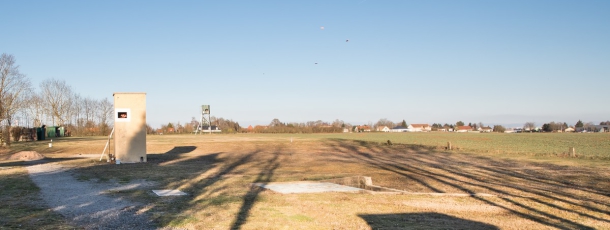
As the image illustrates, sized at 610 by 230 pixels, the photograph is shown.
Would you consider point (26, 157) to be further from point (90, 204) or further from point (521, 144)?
point (521, 144)

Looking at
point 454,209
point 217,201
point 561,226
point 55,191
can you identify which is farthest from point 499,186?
point 55,191

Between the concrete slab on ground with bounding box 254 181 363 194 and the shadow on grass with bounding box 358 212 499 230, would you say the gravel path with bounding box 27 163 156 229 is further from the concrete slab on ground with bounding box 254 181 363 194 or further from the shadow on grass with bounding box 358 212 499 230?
the shadow on grass with bounding box 358 212 499 230

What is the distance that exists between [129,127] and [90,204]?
1287 cm

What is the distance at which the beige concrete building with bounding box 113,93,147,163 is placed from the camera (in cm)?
2130

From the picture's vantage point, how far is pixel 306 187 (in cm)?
1221

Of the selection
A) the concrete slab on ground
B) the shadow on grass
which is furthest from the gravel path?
the shadow on grass

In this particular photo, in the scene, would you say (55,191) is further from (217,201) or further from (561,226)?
(561,226)

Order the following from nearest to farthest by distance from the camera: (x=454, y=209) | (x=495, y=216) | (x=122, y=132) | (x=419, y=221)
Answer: (x=419, y=221) < (x=495, y=216) < (x=454, y=209) < (x=122, y=132)

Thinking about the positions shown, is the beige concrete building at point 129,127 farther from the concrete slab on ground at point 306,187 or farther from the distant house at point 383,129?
the distant house at point 383,129

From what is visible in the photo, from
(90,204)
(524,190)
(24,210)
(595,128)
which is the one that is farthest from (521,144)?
(595,128)

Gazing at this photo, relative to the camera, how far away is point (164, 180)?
14.1 metres

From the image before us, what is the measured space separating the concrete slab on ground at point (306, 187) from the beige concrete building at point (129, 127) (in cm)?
1039

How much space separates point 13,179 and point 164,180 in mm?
4065

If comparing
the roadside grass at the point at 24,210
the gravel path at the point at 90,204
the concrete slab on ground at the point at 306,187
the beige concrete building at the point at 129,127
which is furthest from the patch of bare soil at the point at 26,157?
the concrete slab on ground at the point at 306,187
